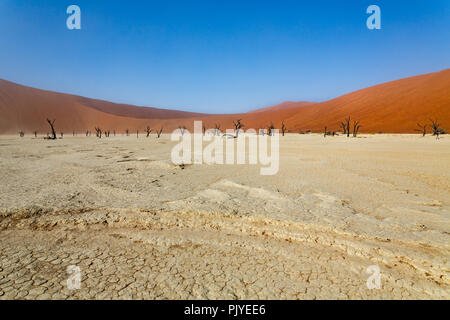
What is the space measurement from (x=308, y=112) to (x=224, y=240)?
69.3 meters

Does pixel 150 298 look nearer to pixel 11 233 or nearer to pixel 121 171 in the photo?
pixel 11 233

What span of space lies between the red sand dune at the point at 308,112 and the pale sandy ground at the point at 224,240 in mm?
42267

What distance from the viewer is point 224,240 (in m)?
2.83

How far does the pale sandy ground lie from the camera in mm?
1994

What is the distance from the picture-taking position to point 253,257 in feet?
8.07

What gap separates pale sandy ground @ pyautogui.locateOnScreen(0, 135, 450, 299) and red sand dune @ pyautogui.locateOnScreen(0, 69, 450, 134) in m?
42.3

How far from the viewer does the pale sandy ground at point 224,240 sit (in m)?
1.99
